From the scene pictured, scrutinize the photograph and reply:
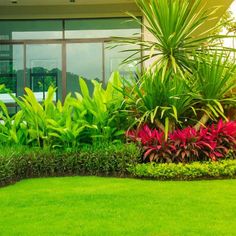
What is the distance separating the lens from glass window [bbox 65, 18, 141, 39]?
13.7 meters

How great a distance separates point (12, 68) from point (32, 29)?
116 cm

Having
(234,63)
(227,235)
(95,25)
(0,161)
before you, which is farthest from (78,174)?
(95,25)

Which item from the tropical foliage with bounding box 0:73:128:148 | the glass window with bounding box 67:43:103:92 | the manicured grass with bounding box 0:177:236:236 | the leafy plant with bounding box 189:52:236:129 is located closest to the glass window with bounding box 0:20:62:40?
the glass window with bounding box 67:43:103:92

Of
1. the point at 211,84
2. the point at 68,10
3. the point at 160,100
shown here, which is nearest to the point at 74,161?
the point at 160,100

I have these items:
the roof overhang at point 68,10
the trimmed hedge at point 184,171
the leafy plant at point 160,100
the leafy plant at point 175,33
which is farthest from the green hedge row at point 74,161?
the roof overhang at point 68,10

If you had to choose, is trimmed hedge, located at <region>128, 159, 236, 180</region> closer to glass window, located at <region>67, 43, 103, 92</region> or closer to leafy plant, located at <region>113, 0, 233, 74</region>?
leafy plant, located at <region>113, 0, 233, 74</region>

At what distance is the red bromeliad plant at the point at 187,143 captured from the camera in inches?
314

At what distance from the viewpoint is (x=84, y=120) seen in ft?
28.2

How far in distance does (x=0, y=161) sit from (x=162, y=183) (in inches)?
88.0

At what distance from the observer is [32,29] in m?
13.7

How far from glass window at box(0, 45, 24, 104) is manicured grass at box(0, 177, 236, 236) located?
6.77m

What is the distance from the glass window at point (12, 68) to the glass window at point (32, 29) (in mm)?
389

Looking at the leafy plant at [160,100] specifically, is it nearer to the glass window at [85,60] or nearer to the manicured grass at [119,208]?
the manicured grass at [119,208]

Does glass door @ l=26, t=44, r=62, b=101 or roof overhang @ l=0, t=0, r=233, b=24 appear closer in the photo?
roof overhang @ l=0, t=0, r=233, b=24
